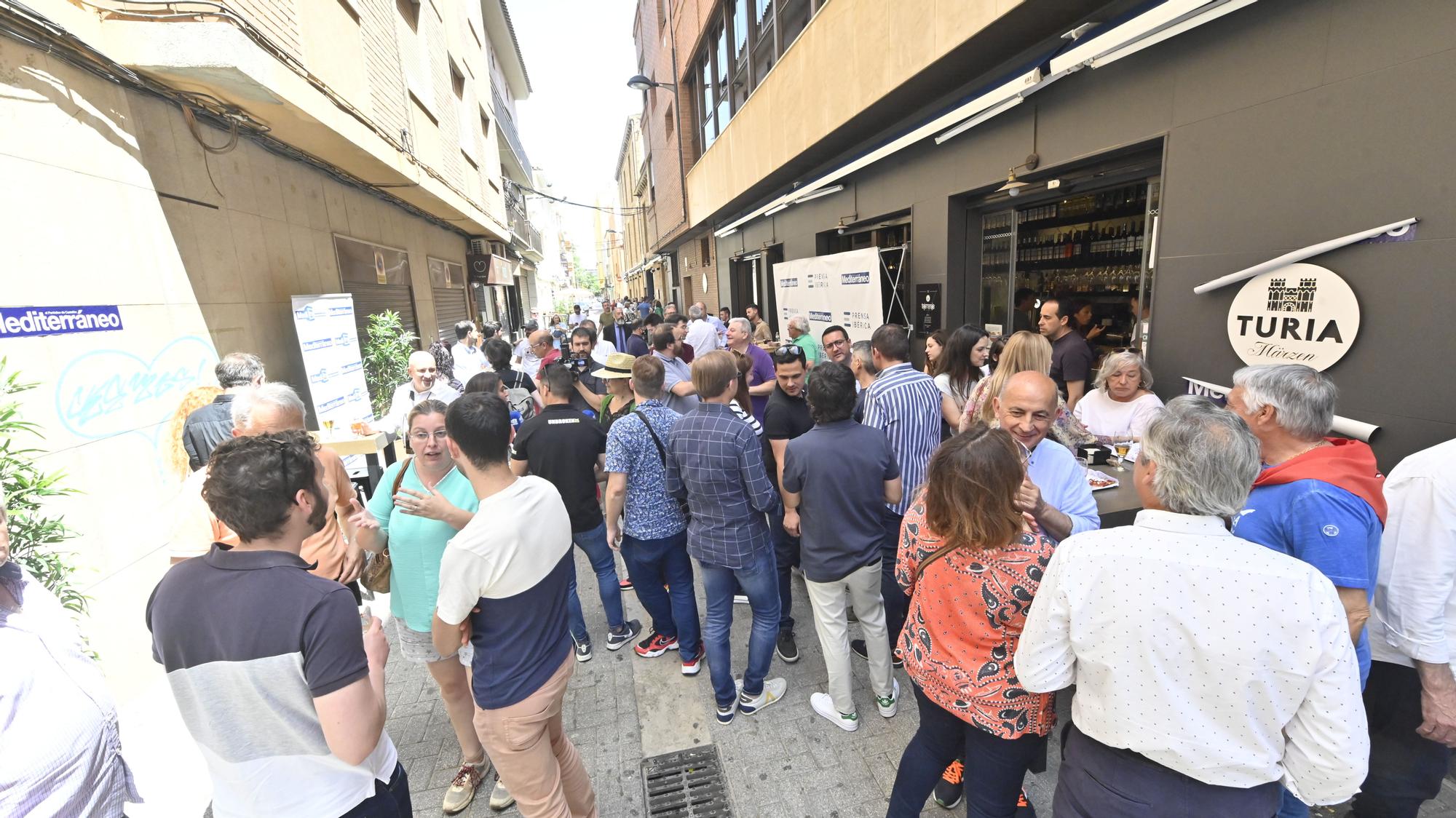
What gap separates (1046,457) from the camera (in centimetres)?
235

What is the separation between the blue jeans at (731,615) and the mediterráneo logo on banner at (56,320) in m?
3.99

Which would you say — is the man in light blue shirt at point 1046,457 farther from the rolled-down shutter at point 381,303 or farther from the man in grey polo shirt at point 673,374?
the rolled-down shutter at point 381,303

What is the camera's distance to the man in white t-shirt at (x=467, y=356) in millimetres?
7348

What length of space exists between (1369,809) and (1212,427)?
197cm

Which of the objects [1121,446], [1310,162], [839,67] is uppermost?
[839,67]

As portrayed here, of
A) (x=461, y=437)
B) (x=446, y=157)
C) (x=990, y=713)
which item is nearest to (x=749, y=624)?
(x=990, y=713)

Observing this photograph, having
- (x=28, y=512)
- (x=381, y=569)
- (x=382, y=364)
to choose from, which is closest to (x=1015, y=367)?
(x=381, y=569)

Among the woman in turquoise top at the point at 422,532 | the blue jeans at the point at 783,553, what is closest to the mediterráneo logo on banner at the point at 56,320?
the woman in turquoise top at the point at 422,532

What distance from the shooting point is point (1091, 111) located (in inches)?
176

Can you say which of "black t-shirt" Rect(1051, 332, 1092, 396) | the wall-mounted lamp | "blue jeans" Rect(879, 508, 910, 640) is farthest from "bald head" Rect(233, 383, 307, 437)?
the wall-mounted lamp

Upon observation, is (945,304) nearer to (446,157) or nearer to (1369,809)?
(1369,809)

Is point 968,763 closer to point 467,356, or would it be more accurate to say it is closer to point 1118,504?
point 1118,504

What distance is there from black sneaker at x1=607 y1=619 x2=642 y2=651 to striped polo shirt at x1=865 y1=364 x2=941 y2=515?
1989mm

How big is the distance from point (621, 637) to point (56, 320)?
3903 mm
